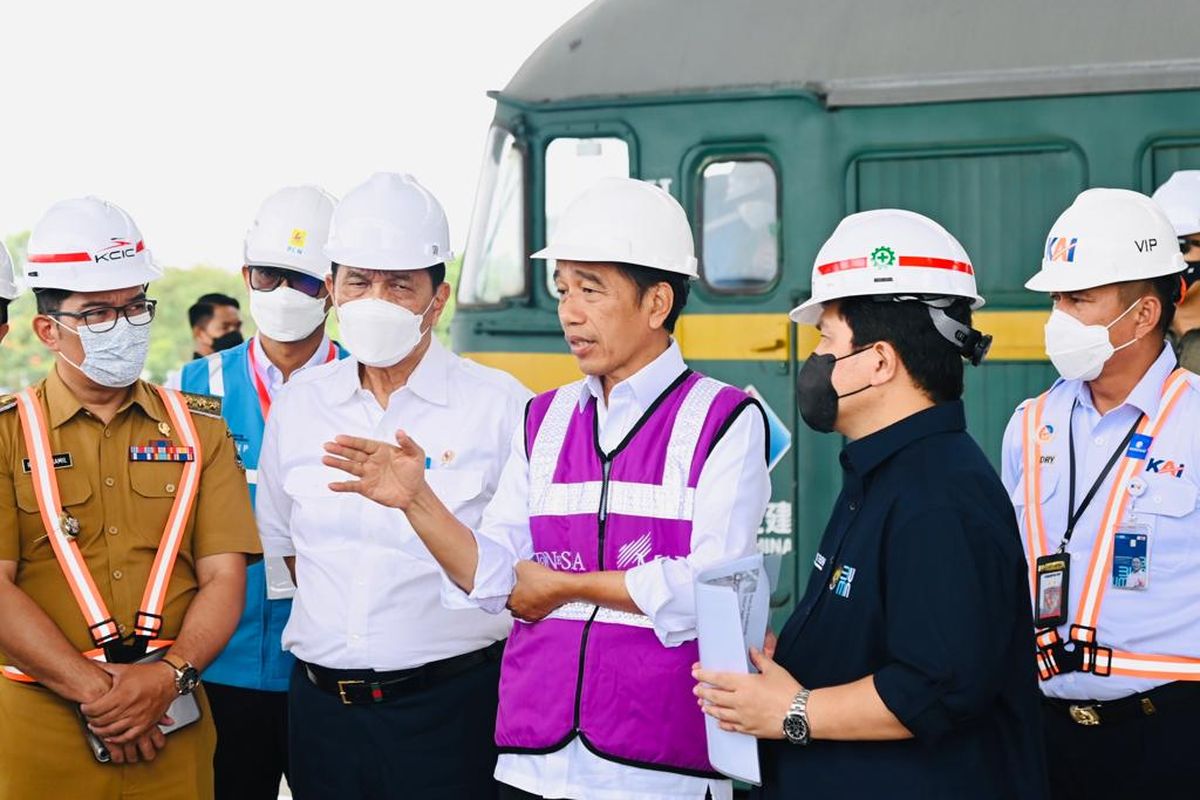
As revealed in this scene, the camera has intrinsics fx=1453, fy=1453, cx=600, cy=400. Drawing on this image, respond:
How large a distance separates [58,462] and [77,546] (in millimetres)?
210


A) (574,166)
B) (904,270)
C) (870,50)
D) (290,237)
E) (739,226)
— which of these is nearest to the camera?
(904,270)

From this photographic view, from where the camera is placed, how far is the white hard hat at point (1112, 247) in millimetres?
3605

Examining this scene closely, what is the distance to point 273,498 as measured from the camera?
381cm

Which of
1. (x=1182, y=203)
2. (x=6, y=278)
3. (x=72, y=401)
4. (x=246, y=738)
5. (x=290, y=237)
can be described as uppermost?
(x=1182, y=203)

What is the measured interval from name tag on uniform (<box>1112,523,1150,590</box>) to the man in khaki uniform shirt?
2.13m

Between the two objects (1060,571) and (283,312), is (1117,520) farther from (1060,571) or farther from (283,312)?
(283,312)

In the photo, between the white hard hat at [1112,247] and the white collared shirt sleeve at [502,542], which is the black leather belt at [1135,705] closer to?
the white hard hat at [1112,247]

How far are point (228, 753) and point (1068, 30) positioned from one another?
13.7ft

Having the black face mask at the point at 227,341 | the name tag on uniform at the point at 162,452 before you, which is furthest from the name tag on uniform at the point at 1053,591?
the black face mask at the point at 227,341

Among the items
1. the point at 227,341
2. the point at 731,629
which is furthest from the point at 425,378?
the point at 227,341

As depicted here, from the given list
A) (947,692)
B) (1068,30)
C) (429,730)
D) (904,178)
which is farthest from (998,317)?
(947,692)

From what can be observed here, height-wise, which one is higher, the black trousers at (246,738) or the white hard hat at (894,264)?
the white hard hat at (894,264)

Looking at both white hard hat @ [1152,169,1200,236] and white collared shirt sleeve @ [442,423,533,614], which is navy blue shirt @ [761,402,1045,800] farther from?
white hard hat @ [1152,169,1200,236]

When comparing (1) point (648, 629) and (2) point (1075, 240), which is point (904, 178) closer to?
(2) point (1075, 240)
